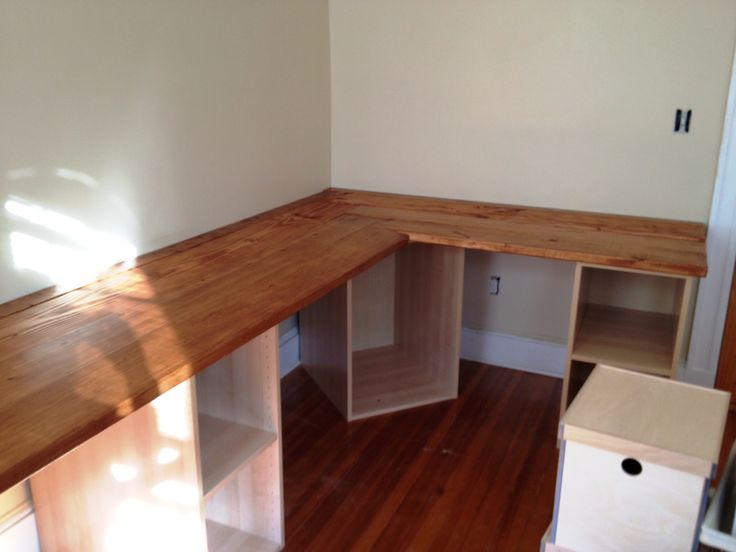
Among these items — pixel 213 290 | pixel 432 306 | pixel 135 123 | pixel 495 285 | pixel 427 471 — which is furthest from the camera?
pixel 495 285

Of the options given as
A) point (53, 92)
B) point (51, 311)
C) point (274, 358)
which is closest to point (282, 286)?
point (274, 358)

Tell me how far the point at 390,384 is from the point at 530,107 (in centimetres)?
130

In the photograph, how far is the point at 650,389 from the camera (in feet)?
4.29

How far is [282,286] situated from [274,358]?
0.66 feet

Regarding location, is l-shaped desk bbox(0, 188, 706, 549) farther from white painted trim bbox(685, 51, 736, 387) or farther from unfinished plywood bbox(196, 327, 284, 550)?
white painted trim bbox(685, 51, 736, 387)

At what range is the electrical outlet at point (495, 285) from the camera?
3.29 meters

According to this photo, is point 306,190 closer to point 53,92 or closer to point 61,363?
point 53,92

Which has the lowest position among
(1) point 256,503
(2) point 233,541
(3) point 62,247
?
(2) point 233,541

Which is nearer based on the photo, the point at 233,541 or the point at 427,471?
the point at 233,541

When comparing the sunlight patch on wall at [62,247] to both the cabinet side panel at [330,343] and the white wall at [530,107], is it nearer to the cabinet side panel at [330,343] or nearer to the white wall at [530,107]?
the cabinet side panel at [330,343]

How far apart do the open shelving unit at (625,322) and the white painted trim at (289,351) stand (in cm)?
122

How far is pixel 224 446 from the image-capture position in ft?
6.53

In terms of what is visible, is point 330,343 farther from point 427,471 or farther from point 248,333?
point 248,333

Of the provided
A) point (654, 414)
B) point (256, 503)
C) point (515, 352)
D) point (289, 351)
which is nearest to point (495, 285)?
point (515, 352)
